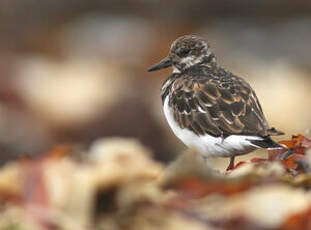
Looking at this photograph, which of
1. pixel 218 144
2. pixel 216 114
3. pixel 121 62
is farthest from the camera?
pixel 121 62

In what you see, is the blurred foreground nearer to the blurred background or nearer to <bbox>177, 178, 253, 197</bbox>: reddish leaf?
<bbox>177, 178, 253, 197</bbox>: reddish leaf

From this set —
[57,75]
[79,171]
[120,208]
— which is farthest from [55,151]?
[57,75]

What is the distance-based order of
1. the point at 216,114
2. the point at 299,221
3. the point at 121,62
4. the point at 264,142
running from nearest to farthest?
the point at 299,221 < the point at 264,142 < the point at 216,114 < the point at 121,62

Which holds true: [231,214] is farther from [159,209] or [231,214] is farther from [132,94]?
[132,94]

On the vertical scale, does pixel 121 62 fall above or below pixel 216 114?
above

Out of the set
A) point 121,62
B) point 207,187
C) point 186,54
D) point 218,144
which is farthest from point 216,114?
point 121,62

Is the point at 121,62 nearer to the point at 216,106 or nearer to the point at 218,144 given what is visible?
the point at 216,106

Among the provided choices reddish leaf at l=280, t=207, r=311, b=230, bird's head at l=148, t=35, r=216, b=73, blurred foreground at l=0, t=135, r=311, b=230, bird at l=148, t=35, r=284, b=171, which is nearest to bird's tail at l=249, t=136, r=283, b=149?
bird at l=148, t=35, r=284, b=171
